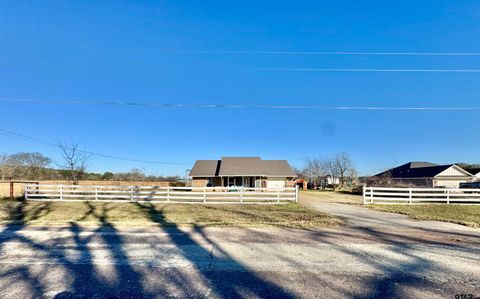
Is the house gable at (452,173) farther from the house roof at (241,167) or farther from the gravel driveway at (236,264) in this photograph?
the gravel driveway at (236,264)

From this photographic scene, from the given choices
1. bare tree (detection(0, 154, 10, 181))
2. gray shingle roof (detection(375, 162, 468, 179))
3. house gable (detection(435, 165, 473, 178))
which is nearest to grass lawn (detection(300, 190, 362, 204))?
gray shingle roof (detection(375, 162, 468, 179))

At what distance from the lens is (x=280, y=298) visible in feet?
11.3

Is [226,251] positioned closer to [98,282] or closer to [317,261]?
[317,261]

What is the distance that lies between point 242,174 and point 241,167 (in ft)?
4.80

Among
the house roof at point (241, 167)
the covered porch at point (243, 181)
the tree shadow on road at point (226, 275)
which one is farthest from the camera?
the covered porch at point (243, 181)

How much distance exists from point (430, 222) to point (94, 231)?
35.8 ft

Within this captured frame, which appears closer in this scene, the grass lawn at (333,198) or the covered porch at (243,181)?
the grass lawn at (333,198)

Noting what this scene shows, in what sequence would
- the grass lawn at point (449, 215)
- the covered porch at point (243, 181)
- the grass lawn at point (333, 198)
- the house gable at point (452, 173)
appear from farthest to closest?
the house gable at point (452, 173) < the covered porch at point (243, 181) < the grass lawn at point (333, 198) < the grass lawn at point (449, 215)

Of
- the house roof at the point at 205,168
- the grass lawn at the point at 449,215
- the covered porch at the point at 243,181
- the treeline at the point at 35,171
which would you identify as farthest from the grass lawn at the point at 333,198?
the treeline at the point at 35,171

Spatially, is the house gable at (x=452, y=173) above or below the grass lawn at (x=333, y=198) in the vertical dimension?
above

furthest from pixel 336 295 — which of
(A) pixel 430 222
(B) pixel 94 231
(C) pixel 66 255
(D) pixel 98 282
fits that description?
(A) pixel 430 222

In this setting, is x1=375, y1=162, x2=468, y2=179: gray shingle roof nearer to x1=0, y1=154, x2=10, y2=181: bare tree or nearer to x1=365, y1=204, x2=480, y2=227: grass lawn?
x1=365, y1=204, x2=480, y2=227: grass lawn

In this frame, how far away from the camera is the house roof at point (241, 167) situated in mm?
33344

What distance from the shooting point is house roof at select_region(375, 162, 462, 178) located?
37900 mm
